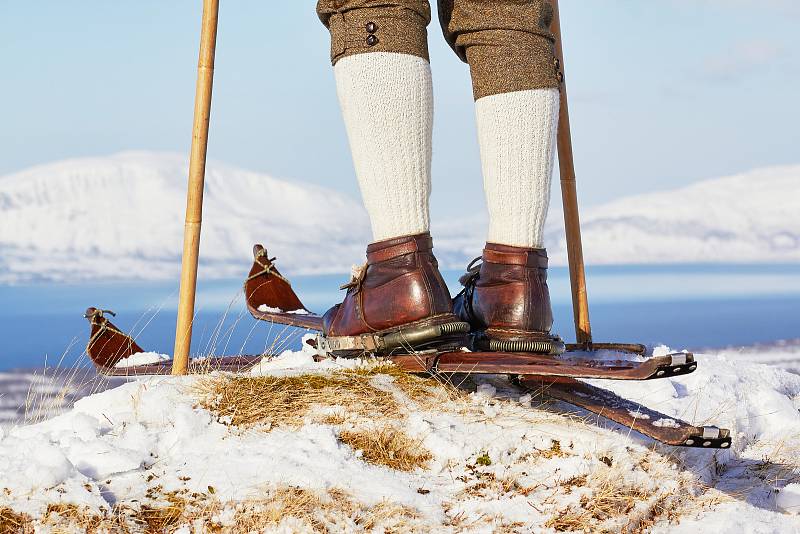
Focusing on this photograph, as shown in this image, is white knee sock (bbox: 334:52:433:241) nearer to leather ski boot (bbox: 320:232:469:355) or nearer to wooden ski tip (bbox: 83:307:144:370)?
leather ski boot (bbox: 320:232:469:355)

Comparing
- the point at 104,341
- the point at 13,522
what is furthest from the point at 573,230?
the point at 13,522

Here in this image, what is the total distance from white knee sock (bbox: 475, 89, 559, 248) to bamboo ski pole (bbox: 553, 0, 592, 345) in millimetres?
957

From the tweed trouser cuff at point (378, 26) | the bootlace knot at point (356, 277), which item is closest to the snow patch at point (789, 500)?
the bootlace knot at point (356, 277)

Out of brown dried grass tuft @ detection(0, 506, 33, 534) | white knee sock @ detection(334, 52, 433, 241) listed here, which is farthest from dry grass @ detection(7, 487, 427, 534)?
white knee sock @ detection(334, 52, 433, 241)

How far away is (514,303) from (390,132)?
664mm

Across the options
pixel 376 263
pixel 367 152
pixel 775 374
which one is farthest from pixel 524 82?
pixel 775 374

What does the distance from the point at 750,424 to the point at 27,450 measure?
2431mm

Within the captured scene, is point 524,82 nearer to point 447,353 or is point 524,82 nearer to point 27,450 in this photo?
point 447,353

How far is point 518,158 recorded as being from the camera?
112 inches

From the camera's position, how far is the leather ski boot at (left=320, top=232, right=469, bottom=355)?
107 inches

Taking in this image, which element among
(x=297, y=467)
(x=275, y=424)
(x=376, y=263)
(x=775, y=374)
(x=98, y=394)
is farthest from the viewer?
(x=775, y=374)

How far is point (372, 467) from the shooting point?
91.3 inches

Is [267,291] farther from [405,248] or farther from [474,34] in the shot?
[474,34]

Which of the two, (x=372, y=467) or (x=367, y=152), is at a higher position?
(x=367, y=152)
